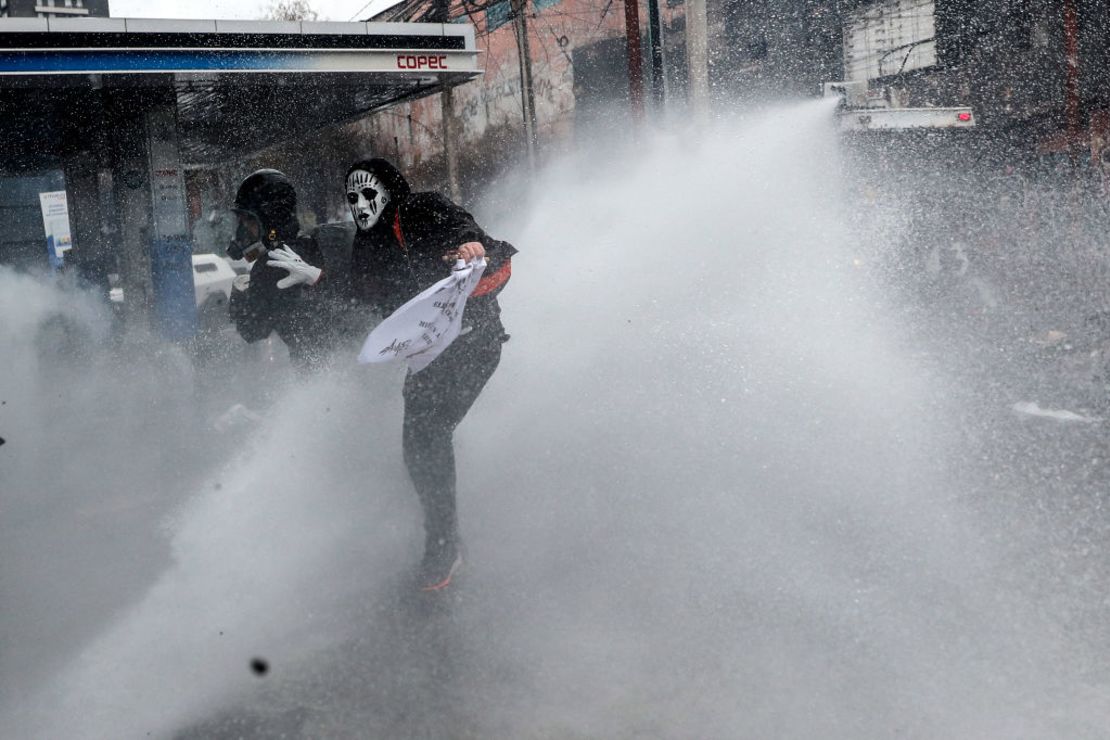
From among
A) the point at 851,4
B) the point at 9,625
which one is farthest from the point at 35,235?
the point at 9,625

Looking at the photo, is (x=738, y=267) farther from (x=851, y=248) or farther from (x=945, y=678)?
(x=945, y=678)

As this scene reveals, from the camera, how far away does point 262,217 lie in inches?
202

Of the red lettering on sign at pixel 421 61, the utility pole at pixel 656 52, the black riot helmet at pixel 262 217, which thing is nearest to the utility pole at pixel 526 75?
the utility pole at pixel 656 52

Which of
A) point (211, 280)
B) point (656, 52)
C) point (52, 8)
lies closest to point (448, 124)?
point (656, 52)

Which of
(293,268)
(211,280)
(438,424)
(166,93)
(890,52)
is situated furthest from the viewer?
(211,280)

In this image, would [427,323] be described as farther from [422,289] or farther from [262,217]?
[262,217]

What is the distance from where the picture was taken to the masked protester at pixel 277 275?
16.4 ft

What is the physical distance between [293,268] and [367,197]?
43.3 inches

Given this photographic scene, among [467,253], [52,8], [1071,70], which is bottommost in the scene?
[467,253]

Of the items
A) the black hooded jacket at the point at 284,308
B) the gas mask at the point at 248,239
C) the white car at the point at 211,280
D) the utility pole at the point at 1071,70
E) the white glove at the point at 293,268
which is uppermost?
the utility pole at the point at 1071,70

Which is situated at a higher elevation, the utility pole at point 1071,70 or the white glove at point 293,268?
the utility pole at point 1071,70

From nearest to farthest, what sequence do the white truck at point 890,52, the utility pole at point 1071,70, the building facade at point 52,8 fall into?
1. the utility pole at point 1071,70
2. the white truck at point 890,52
3. the building facade at point 52,8

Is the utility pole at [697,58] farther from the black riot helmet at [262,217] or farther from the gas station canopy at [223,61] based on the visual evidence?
the black riot helmet at [262,217]

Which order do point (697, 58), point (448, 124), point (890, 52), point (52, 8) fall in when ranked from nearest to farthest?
point (697, 58)
point (890, 52)
point (448, 124)
point (52, 8)
